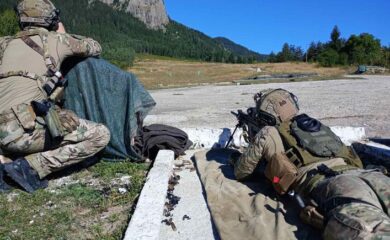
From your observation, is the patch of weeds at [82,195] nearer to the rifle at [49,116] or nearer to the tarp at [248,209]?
the rifle at [49,116]

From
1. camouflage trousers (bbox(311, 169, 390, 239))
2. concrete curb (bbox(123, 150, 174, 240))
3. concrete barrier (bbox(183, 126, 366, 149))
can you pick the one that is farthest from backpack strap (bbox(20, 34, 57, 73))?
camouflage trousers (bbox(311, 169, 390, 239))

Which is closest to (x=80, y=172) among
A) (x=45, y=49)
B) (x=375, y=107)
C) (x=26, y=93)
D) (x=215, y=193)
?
(x=26, y=93)

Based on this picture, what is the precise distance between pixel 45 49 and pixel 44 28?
0.34m

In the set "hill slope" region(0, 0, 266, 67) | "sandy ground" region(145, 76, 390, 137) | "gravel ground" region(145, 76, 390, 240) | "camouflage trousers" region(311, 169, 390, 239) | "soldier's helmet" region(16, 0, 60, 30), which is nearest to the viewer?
"camouflage trousers" region(311, 169, 390, 239)

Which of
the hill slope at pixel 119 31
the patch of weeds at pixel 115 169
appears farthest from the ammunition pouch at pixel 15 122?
the hill slope at pixel 119 31

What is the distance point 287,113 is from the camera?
4.08m

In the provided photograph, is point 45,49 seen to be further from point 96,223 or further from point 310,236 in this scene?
point 310,236

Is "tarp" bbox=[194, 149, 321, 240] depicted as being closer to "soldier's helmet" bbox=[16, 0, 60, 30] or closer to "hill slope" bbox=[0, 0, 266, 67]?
"soldier's helmet" bbox=[16, 0, 60, 30]

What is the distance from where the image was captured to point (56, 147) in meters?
4.45

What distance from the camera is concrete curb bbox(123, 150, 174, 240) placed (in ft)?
9.87

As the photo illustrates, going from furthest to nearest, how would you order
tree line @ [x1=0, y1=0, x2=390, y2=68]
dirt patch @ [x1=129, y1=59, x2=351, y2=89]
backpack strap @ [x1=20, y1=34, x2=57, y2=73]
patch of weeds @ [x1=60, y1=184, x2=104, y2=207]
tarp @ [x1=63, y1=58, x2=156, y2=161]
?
tree line @ [x1=0, y1=0, x2=390, y2=68]
dirt patch @ [x1=129, y1=59, x2=351, y2=89]
tarp @ [x1=63, y1=58, x2=156, y2=161]
backpack strap @ [x1=20, y1=34, x2=57, y2=73]
patch of weeds @ [x1=60, y1=184, x2=104, y2=207]

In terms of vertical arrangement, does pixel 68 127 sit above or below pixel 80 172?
above

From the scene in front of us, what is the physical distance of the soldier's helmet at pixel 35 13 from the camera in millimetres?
4601

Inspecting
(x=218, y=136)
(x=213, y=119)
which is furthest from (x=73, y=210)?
(x=213, y=119)
